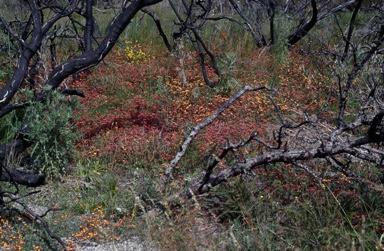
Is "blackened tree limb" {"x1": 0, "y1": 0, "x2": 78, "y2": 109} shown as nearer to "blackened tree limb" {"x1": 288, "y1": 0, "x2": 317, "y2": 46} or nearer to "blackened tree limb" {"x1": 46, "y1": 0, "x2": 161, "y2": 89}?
"blackened tree limb" {"x1": 46, "y1": 0, "x2": 161, "y2": 89}

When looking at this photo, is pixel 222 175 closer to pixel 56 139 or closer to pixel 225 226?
pixel 225 226

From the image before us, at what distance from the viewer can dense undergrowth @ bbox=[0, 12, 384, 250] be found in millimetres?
4055

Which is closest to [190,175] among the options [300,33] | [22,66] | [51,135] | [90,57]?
[51,135]

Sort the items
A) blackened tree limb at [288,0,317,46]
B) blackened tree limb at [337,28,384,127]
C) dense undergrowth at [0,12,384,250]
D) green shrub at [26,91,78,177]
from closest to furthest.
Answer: dense undergrowth at [0,12,384,250]
blackened tree limb at [337,28,384,127]
green shrub at [26,91,78,177]
blackened tree limb at [288,0,317,46]

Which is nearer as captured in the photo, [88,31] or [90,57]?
[90,57]

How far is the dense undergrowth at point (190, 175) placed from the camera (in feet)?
13.3

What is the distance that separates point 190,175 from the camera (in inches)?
218

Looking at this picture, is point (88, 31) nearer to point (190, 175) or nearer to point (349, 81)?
point (190, 175)

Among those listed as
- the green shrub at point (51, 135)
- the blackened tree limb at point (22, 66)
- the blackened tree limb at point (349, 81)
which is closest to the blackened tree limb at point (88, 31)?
the blackened tree limb at point (22, 66)

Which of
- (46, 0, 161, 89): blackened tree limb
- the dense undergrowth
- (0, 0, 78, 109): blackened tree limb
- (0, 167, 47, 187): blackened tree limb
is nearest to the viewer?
the dense undergrowth

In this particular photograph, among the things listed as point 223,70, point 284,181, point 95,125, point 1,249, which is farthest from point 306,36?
point 1,249

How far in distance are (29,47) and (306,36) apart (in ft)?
17.5

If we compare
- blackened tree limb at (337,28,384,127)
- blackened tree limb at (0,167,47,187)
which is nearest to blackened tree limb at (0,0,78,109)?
blackened tree limb at (0,167,47,187)

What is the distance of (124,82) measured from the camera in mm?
7457
